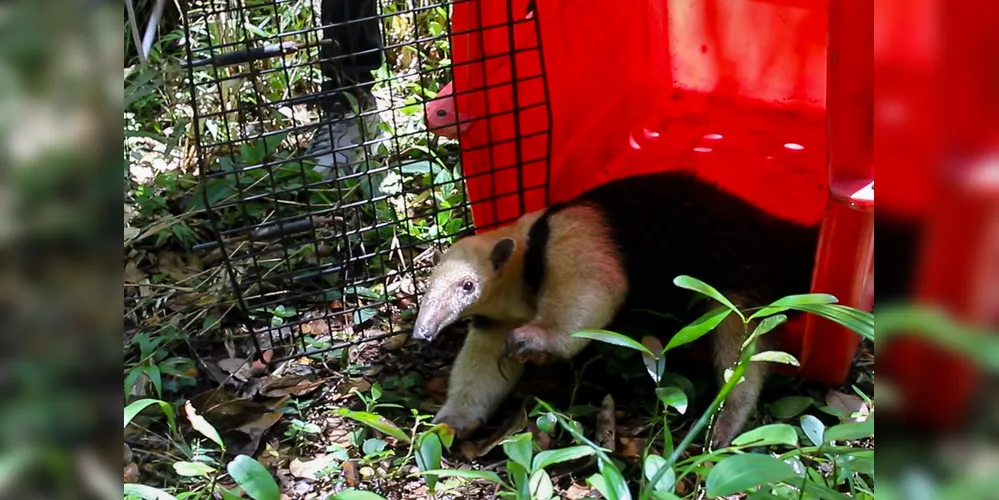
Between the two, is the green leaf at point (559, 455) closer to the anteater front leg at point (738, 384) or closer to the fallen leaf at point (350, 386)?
the anteater front leg at point (738, 384)

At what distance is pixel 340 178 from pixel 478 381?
74 cm

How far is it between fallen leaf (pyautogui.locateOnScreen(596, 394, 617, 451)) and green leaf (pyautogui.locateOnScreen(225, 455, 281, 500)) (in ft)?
3.15

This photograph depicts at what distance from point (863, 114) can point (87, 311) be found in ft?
5.99

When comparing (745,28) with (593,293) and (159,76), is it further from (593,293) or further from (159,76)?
(159,76)

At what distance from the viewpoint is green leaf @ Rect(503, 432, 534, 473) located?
191 cm

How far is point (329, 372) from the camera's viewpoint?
2.95 m

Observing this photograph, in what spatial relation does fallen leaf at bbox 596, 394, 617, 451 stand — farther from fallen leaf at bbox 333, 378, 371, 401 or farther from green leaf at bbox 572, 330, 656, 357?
fallen leaf at bbox 333, 378, 371, 401

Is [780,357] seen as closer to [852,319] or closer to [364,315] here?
[852,319]

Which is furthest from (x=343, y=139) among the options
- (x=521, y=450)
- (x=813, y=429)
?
(x=813, y=429)

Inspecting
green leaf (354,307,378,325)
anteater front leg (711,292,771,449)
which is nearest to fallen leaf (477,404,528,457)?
anteater front leg (711,292,771,449)

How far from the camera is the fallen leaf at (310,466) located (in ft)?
8.20

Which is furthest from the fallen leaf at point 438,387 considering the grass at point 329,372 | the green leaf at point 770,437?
the green leaf at point 770,437

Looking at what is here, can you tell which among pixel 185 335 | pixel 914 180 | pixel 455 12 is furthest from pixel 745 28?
pixel 914 180

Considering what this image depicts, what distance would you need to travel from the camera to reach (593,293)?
8.87 ft
